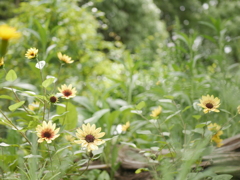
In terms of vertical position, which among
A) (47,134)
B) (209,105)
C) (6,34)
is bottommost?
(47,134)

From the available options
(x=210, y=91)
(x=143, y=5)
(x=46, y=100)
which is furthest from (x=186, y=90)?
(x=143, y=5)

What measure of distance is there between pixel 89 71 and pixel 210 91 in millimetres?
1660

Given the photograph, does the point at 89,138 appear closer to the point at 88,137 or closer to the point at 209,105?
the point at 88,137

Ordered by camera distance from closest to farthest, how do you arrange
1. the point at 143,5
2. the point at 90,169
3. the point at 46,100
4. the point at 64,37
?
the point at 46,100 < the point at 90,169 < the point at 64,37 < the point at 143,5

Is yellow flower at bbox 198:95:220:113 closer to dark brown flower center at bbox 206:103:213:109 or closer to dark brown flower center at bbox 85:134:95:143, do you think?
dark brown flower center at bbox 206:103:213:109

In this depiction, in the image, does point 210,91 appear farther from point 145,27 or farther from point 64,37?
point 145,27

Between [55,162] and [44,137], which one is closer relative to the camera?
[44,137]

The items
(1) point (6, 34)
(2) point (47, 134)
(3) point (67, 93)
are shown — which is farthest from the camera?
(3) point (67, 93)

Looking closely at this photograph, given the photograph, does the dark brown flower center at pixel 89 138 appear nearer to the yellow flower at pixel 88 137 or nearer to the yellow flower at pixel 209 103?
the yellow flower at pixel 88 137

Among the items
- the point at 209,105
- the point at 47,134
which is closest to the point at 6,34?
the point at 47,134

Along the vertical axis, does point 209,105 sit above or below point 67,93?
above

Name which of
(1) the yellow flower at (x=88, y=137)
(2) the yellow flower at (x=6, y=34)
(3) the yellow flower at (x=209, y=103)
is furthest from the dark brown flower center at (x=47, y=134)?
(3) the yellow flower at (x=209, y=103)

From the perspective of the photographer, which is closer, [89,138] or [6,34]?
[6,34]

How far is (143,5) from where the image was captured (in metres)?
7.84
